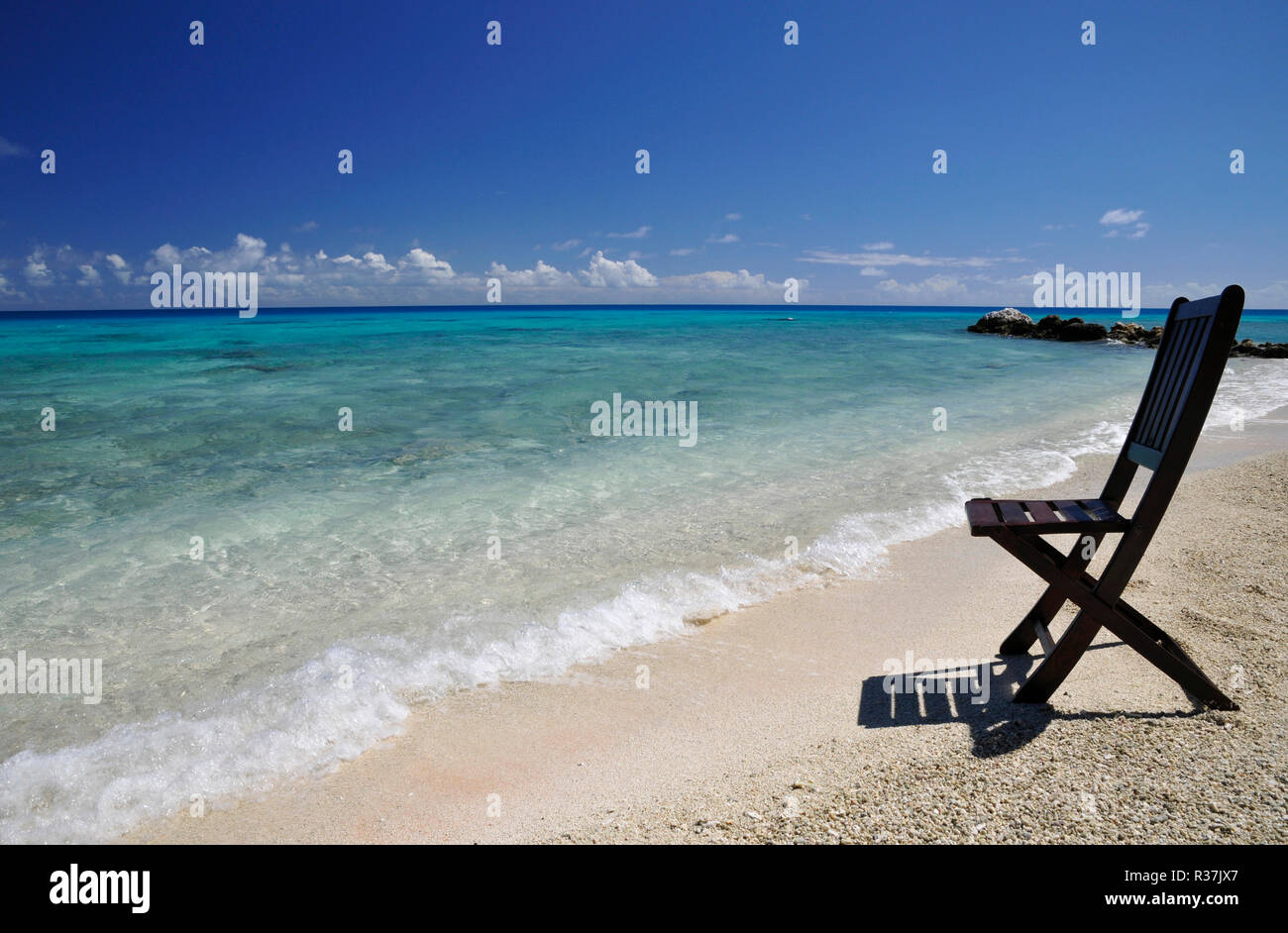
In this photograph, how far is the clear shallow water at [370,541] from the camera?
3.93m

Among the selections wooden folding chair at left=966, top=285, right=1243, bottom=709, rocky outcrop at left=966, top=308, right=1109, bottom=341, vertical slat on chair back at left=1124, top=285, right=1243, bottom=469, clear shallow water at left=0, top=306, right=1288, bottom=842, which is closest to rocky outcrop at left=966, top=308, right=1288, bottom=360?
rocky outcrop at left=966, top=308, right=1109, bottom=341

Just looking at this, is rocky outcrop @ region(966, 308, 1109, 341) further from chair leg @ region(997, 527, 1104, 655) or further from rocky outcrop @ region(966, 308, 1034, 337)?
chair leg @ region(997, 527, 1104, 655)

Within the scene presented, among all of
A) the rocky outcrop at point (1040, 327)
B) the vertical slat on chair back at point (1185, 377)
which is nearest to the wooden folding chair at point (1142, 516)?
the vertical slat on chair back at point (1185, 377)

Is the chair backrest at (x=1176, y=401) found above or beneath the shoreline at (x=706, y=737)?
above

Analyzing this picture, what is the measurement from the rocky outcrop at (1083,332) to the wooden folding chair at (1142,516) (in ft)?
125

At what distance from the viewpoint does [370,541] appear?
6.76 meters

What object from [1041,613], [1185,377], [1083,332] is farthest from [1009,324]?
[1185,377]

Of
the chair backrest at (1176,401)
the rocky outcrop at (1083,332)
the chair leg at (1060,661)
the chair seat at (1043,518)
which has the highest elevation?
the rocky outcrop at (1083,332)

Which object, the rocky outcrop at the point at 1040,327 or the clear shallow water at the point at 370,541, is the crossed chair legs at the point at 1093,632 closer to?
the clear shallow water at the point at 370,541

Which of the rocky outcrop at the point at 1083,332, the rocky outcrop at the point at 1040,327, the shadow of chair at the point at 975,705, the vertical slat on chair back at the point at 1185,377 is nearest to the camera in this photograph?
the vertical slat on chair back at the point at 1185,377

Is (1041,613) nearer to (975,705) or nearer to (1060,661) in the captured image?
(1060,661)

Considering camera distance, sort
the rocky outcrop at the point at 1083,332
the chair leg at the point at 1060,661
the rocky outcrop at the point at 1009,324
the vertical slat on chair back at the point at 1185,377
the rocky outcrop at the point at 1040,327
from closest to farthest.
A: the vertical slat on chair back at the point at 1185,377, the chair leg at the point at 1060,661, the rocky outcrop at the point at 1083,332, the rocky outcrop at the point at 1040,327, the rocky outcrop at the point at 1009,324

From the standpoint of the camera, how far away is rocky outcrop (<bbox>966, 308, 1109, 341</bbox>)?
1642 inches
